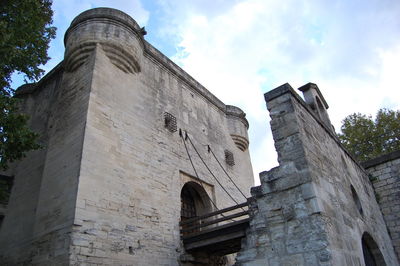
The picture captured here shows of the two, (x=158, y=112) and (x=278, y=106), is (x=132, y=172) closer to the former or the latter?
(x=158, y=112)

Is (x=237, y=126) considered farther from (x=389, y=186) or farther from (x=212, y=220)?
(x=389, y=186)

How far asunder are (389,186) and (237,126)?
6.17m

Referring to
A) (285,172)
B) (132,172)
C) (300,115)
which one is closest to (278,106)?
(300,115)

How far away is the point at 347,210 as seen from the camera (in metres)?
5.91

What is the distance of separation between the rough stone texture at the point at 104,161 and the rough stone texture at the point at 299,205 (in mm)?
2841

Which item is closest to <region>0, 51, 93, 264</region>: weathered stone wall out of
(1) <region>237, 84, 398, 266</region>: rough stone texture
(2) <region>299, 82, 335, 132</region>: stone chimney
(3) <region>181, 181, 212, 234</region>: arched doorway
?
(1) <region>237, 84, 398, 266</region>: rough stone texture

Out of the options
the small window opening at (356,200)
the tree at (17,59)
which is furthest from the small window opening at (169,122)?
the small window opening at (356,200)

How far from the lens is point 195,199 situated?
33.8 ft

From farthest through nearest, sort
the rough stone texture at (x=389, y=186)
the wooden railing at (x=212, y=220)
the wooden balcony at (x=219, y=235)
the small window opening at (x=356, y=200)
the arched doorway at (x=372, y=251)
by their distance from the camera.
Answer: the rough stone texture at (x=389, y=186)
the wooden railing at (x=212, y=220)
the wooden balcony at (x=219, y=235)
the small window opening at (x=356, y=200)
the arched doorway at (x=372, y=251)

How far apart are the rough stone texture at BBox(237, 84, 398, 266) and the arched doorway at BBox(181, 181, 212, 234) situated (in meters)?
4.57

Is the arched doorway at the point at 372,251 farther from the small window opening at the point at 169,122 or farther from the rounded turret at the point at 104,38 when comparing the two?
the rounded turret at the point at 104,38

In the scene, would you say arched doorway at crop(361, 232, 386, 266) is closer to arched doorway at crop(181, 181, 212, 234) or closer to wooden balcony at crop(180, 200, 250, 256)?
wooden balcony at crop(180, 200, 250, 256)

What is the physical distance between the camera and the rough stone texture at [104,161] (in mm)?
6344

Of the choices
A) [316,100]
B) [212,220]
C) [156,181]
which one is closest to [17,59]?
[156,181]
